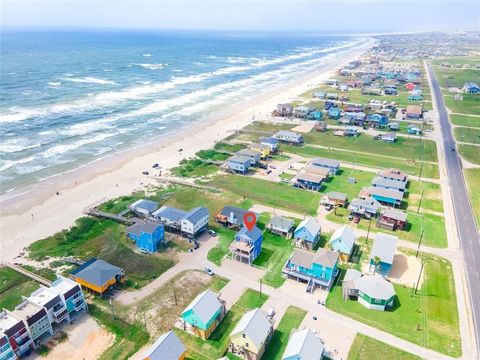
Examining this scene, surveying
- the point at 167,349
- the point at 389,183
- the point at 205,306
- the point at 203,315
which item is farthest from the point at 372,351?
the point at 389,183

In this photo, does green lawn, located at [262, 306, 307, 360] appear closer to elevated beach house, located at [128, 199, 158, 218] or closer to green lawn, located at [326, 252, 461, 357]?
green lawn, located at [326, 252, 461, 357]

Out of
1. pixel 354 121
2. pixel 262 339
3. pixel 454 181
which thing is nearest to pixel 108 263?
pixel 262 339

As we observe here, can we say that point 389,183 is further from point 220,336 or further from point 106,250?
point 106,250

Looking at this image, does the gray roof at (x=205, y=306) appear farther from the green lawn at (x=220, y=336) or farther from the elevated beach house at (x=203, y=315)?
the green lawn at (x=220, y=336)

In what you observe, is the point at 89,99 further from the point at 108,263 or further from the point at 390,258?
the point at 390,258

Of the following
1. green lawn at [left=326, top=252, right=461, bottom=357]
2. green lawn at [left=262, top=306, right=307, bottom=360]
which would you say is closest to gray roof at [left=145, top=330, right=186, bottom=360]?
green lawn at [left=262, top=306, right=307, bottom=360]

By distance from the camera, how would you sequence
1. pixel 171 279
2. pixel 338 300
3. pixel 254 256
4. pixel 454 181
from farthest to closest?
pixel 454 181 < pixel 254 256 < pixel 171 279 < pixel 338 300

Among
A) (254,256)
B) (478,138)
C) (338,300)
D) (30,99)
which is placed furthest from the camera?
(30,99)
